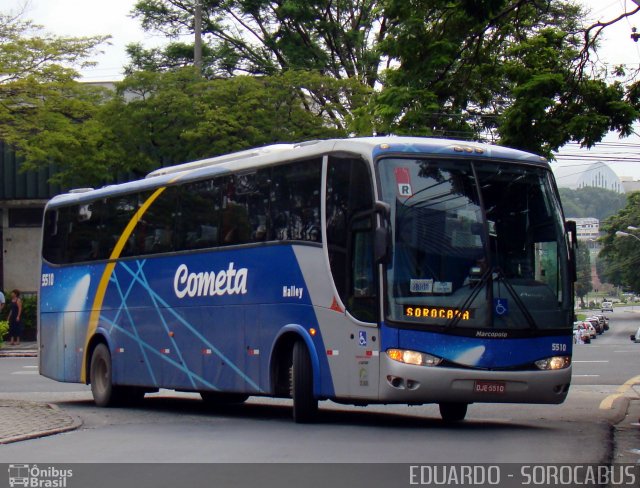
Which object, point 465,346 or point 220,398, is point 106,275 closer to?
point 220,398

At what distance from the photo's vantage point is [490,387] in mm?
12461

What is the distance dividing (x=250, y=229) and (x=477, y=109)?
8711mm

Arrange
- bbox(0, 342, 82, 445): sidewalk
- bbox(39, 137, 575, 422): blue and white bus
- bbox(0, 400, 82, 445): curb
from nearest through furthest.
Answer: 1. bbox(0, 400, 82, 445): curb
2. bbox(0, 342, 82, 445): sidewalk
3. bbox(39, 137, 575, 422): blue and white bus

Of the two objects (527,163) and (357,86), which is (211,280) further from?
(357,86)

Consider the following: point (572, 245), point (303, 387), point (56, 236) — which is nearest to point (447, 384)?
point (303, 387)

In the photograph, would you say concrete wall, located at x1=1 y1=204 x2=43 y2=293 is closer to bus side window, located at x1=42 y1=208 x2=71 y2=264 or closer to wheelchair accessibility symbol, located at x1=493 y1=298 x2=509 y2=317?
bus side window, located at x1=42 y1=208 x2=71 y2=264

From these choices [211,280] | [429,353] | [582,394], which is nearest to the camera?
[429,353]

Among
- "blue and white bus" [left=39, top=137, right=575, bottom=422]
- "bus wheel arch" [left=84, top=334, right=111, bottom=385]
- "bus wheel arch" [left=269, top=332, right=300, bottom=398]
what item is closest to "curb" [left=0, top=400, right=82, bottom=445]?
"blue and white bus" [left=39, top=137, right=575, bottom=422]

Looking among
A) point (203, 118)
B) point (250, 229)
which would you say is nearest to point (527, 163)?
point (250, 229)

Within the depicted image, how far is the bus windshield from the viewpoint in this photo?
1244cm

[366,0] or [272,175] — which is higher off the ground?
[366,0]

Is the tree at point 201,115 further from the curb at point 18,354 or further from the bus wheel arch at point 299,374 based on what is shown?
the bus wheel arch at point 299,374

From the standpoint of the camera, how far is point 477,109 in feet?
73.0

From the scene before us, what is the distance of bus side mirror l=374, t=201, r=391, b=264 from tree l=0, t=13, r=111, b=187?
2494 centimetres
